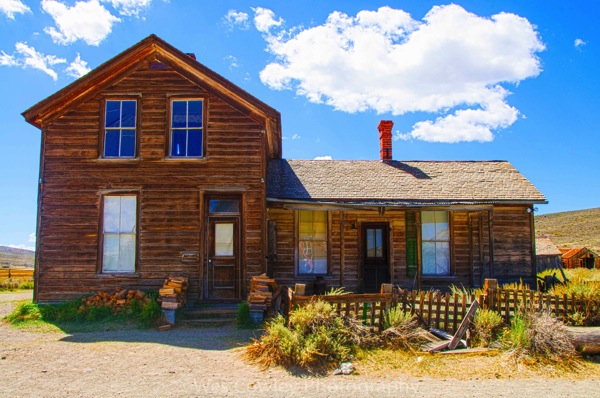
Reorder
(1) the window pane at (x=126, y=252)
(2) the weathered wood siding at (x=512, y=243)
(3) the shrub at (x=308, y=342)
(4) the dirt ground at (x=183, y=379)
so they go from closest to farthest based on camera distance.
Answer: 1. (4) the dirt ground at (x=183, y=379)
2. (3) the shrub at (x=308, y=342)
3. (1) the window pane at (x=126, y=252)
4. (2) the weathered wood siding at (x=512, y=243)

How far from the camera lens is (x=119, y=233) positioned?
10.5 metres

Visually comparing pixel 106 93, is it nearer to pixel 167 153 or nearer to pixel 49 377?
pixel 167 153

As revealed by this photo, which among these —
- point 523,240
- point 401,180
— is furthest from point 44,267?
point 523,240

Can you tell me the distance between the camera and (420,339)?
730cm

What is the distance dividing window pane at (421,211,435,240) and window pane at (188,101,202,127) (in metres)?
6.50

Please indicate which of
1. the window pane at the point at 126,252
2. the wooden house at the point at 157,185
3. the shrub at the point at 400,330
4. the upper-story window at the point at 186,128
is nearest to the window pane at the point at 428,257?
the wooden house at the point at 157,185

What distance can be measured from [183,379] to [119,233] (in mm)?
5459

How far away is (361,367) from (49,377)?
4.28 metres

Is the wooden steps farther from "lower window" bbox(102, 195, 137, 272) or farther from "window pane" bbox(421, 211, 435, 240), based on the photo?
"window pane" bbox(421, 211, 435, 240)

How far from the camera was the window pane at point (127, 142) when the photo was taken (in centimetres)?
1071

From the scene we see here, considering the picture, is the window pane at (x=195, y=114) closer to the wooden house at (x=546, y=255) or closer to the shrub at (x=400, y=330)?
the shrub at (x=400, y=330)

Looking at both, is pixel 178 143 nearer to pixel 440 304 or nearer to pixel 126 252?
pixel 126 252

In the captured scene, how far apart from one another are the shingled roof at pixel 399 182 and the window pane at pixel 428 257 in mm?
1332

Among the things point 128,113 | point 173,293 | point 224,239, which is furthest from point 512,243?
point 128,113
